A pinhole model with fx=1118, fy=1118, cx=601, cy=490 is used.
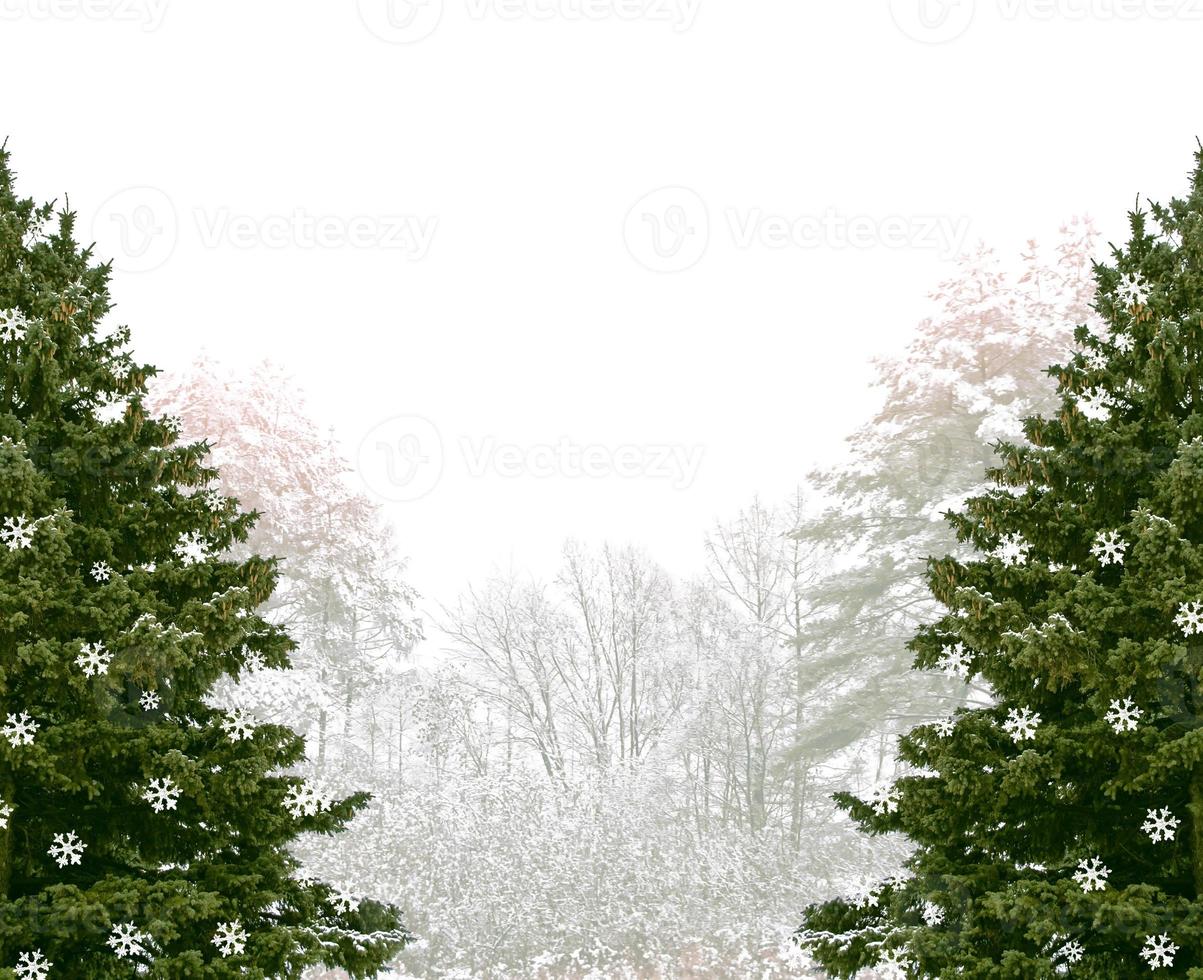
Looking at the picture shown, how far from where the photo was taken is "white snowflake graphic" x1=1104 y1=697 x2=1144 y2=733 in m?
6.68

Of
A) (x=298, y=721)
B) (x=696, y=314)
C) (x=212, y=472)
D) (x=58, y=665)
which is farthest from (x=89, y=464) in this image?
(x=696, y=314)

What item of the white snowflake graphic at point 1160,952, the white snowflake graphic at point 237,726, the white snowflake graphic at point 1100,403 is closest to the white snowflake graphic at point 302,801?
the white snowflake graphic at point 237,726

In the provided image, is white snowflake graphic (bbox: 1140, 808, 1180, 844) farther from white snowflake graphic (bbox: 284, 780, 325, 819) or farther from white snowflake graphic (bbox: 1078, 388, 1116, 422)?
white snowflake graphic (bbox: 284, 780, 325, 819)

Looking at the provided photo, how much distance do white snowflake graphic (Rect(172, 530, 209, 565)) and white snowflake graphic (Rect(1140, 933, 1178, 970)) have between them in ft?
20.6

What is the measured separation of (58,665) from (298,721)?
17.0m

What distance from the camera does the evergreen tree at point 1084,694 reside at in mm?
6523

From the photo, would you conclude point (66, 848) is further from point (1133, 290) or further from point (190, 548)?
point (1133, 290)

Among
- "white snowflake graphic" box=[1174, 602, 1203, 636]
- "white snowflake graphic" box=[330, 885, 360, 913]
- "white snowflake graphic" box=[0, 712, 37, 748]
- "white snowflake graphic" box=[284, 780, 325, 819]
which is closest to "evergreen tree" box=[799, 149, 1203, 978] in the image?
"white snowflake graphic" box=[1174, 602, 1203, 636]

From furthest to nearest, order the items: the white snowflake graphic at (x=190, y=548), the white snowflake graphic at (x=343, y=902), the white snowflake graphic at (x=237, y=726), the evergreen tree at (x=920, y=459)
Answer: the evergreen tree at (x=920, y=459), the white snowflake graphic at (x=343, y=902), the white snowflake graphic at (x=190, y=548), the white snowflake graphic at (x=237, y=726)

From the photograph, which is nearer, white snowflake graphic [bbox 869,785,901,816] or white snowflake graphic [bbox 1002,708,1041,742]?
white snowflake graphic [bbox 1002,708,1041,742]

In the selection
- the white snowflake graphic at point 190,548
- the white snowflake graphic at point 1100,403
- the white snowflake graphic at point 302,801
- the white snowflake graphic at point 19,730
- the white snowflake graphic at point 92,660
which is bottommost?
the white snowflake graphic at point 302,801

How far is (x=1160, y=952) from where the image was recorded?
21.2 ft

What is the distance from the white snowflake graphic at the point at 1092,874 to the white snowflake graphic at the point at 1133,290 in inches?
142

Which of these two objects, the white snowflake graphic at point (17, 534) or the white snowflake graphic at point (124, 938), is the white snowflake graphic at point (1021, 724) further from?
the white snowflake graphic at point (17, 534)
